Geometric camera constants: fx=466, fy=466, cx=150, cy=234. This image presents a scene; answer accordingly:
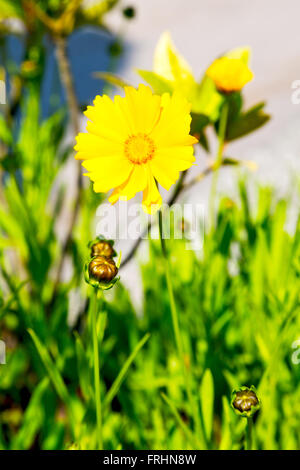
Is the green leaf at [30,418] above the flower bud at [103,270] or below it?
below

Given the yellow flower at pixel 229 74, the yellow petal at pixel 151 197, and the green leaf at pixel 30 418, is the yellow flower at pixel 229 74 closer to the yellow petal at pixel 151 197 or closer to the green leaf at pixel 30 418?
the yellow petal at pixel 151 197

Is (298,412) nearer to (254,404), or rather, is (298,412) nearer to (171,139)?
(254,404)

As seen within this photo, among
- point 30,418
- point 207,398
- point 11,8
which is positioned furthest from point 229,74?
point 11,8

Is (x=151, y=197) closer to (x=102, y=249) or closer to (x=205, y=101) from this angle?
(x=102, y=249)

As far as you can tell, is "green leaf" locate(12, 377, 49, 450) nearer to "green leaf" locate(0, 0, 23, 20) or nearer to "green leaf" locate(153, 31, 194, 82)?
"green leaf" locate(153, 31, 194, 82)

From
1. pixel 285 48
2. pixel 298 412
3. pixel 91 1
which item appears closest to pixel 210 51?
pixel 285 48

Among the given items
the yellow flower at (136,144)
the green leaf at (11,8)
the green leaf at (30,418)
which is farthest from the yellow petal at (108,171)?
the green leaf at (11,8)

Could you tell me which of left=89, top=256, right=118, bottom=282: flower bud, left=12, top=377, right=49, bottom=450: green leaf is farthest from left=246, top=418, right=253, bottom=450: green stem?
left=12, top=377, right=49, bottom=450: green leaf
